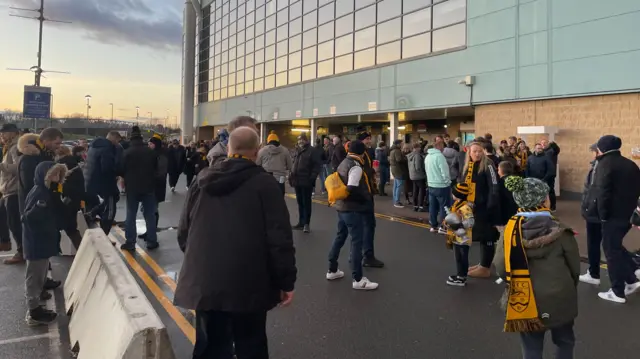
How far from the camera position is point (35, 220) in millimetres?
4672

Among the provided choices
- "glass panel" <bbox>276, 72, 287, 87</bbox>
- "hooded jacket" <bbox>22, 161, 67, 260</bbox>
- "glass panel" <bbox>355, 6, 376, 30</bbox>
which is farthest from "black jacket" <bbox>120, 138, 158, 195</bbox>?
"glass panel" <bbox>276, 72, 287, 87</bbox>

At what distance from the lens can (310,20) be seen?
89.5 feet

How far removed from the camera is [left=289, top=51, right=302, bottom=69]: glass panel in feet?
92.7

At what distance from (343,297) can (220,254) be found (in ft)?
9.56

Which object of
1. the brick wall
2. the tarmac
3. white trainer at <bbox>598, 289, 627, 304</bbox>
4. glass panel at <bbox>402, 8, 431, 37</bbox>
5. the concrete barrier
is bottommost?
the tarmac

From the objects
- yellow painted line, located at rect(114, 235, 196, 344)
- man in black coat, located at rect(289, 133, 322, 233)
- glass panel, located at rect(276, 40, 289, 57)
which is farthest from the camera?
glass panel, located at rect(276, 40, 289, 57)

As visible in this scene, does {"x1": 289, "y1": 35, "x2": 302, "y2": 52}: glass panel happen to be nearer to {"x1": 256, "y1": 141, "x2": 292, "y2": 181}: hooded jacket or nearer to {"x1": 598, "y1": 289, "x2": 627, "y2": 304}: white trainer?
{"x1": 256, "y1": 141, "x2": 292, "y2": 181}: hooded jacket

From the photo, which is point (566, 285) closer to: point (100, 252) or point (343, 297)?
point (343, 297)

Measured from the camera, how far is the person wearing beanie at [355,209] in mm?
5555

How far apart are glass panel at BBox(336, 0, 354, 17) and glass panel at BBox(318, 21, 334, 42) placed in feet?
2.83

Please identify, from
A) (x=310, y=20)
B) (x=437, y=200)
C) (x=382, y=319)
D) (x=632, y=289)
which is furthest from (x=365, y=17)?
(x=382, y=319)

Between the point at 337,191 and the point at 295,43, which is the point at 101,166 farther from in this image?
the point at 295,43

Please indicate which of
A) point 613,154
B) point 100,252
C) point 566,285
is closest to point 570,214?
point 613,154

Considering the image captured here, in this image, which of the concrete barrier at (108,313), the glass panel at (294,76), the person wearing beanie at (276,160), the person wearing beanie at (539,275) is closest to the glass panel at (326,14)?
the glass panel at (294,76)
